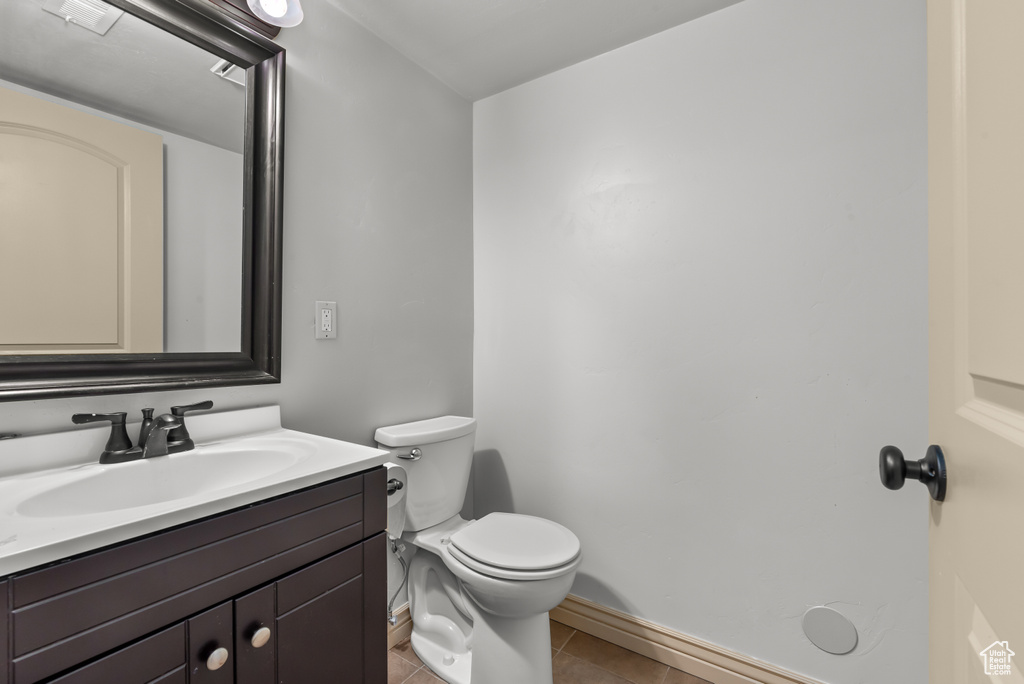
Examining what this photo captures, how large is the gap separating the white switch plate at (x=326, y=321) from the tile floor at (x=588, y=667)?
44.2 inches

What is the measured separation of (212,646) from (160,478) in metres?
0.41

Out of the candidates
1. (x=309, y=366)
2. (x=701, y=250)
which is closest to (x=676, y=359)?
(x=701, y=250)

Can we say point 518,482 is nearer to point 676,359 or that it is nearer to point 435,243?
point 676,359

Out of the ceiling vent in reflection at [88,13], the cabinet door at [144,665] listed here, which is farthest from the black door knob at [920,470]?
the ceiling vent in reflection at [88,13]

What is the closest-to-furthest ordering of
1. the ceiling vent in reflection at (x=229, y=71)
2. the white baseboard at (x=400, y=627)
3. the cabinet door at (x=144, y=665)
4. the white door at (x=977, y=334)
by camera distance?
the white door at (x=977, y=334) < the cabinet door at (x=144, y=665) < the ceiling vent in reflection at (x=229, y=71) < the white baseboard at (x=400, y=627)

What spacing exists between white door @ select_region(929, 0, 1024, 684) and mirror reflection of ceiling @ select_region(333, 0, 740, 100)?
47.5 inches

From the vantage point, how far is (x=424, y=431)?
63.1 inches

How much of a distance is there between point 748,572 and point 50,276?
2028 mm

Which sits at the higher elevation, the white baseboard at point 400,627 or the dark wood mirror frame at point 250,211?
the dark wood mirror frame at point 250,211

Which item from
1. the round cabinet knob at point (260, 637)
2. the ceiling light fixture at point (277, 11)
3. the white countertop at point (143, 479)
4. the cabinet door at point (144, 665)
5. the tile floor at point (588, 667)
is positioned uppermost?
the ceiling light fixture at point (277, 11)

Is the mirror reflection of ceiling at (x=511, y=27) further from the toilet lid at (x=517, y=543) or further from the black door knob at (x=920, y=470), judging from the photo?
the toilet lid at (x=517, y=543)

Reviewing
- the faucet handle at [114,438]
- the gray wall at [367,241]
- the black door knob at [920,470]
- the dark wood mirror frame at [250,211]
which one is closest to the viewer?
the black door knob at [920,470]

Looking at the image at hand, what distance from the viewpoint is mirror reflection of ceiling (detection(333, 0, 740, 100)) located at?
1.52 m

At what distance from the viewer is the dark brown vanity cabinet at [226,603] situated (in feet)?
2.03
